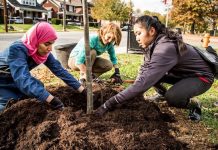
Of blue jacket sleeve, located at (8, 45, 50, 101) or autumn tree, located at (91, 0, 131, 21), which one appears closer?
blue jacket sleeve, located at (8, 45, 50, 101)

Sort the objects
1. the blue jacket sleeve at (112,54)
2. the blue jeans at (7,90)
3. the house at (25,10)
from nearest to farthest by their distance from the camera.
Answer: the blue jeans at (7,90) < the blue jacket sleeve at (112,54) < the house at (25,10)

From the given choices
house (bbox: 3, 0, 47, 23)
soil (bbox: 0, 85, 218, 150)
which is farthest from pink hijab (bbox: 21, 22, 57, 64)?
house (bbox: 3, 0, 47, 23)

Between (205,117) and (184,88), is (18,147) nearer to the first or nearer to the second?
(184,88)

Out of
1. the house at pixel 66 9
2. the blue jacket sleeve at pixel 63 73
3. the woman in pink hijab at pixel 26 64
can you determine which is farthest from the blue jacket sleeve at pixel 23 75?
the house at pixel 66 9

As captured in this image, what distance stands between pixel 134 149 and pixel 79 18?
255ft

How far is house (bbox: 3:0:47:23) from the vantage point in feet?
186

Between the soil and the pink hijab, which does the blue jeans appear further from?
the pink hijab

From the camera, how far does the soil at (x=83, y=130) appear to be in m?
2.32

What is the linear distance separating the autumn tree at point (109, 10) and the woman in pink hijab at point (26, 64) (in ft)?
164

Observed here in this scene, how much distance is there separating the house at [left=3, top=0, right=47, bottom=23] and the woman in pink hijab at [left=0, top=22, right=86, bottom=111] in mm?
52574

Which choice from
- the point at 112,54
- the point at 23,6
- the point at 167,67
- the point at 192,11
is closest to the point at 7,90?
the point at 167,67

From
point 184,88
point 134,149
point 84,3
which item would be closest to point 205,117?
point 184,88

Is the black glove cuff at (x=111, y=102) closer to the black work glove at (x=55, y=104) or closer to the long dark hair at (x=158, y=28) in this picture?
the black work glove at (x=55, y=104)

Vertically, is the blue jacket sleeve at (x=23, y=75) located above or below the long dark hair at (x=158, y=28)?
below
